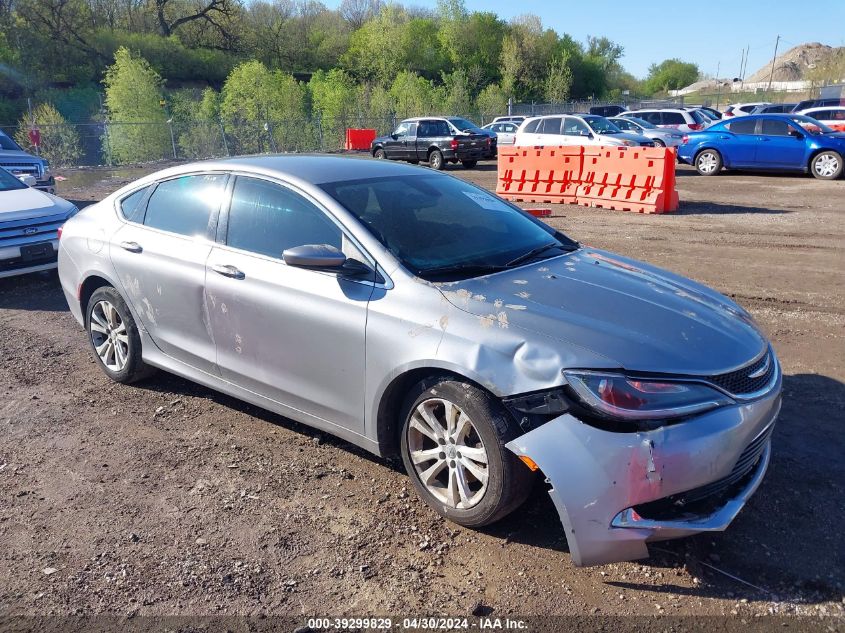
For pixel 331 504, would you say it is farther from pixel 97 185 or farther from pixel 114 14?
pixel 114 14

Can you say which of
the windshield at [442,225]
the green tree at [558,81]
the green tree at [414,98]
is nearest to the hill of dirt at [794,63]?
the green tree at [558,81]

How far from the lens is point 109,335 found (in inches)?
205

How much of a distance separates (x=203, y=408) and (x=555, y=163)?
11.4m

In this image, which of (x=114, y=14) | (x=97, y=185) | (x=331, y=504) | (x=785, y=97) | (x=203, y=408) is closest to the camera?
(x=331, y=504)

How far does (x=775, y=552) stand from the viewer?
308 cm

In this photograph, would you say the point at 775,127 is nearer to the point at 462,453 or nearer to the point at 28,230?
the point at 28,230

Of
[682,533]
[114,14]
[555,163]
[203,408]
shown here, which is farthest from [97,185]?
[114,14]

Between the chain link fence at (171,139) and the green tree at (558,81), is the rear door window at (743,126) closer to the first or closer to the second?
the chain link fence at (171,139)

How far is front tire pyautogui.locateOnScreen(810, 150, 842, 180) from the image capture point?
1705 cm

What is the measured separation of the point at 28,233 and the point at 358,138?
2779 centimetres

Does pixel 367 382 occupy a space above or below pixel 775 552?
above

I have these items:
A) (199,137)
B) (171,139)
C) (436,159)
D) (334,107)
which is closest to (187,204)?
(436,159)

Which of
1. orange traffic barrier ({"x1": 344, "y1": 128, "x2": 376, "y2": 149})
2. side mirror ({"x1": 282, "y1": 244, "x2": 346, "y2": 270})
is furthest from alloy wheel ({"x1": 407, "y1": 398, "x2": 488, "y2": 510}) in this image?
orange traffic barrier ({"x1": 344, "y1": 128, "x2": 376, "y2": 149})

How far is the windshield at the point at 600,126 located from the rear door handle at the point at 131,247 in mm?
16957
